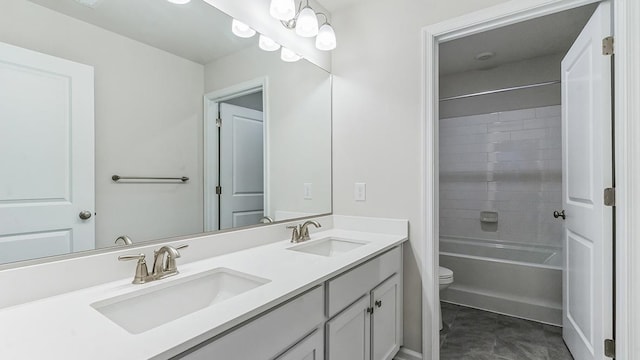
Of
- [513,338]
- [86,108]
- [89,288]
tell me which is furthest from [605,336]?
[86,108]

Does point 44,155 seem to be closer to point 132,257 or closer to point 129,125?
point 129,125

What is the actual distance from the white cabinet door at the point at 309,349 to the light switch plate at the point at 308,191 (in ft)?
3.20

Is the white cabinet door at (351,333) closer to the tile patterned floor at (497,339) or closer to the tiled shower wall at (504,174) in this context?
the tile patterned floor at (497,339)

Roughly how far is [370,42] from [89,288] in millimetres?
1894

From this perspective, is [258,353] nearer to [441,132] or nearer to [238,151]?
[238,151]

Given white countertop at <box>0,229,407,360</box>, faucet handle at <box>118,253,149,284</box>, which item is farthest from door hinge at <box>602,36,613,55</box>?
faucet handle at <box>118,253,149,284</box>

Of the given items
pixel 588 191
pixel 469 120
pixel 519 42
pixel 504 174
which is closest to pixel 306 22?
pixel 588 191

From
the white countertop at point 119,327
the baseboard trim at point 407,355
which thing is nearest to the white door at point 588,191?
the baseboard trim at point 407,355

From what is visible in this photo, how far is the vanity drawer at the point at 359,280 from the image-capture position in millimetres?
1147

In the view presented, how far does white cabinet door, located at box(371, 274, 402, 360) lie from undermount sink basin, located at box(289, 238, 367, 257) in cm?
28

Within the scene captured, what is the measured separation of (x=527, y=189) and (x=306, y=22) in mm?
2690

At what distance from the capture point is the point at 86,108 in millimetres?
992

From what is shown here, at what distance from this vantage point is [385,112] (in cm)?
187

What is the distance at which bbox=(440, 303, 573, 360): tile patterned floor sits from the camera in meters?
1.89
